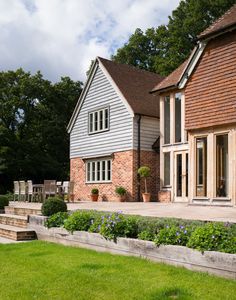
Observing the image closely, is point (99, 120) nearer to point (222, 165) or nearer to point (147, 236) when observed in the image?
point (222, 165)

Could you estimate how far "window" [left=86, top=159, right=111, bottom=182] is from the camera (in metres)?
24.5

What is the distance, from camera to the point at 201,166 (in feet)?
54.2

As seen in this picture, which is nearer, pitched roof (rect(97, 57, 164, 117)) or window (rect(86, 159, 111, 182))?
pitched roof (rect(97, 57, 164, 117))

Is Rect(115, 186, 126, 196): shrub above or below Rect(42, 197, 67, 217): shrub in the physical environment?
above

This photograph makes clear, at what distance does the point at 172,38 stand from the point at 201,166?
2271 centimetres

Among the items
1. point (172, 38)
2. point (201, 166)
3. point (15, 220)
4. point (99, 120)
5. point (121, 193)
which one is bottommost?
point (15, 220)

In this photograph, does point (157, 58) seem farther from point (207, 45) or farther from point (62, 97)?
point (207, 45)

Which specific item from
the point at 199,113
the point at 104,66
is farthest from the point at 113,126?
the point at 199,113

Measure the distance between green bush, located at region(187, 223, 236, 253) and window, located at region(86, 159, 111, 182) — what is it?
17.1 m

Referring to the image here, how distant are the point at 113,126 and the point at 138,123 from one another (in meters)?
1.80

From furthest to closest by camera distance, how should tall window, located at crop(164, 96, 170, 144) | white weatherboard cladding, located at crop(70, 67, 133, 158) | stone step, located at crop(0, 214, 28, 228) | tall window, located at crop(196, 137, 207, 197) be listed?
1. white weatherboard cladding, located at crop(70, 67, 133, 158)
2. tall window, located at crop(164, 96, 170, 144)
3. tall window, located at crop(196, 137, 207, 197)
4. stone step, located at crop(0, 214, 28, 228)

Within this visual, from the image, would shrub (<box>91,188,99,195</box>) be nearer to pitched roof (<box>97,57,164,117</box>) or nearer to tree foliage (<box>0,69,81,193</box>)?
pitched roof (<box>97,57,164,117</box>)

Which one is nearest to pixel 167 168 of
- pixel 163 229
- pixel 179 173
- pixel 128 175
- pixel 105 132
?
pixel 179 173

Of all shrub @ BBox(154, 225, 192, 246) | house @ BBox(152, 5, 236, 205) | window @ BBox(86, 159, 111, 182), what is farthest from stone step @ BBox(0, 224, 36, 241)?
window @ BBox(86, 159, 111, 182)
